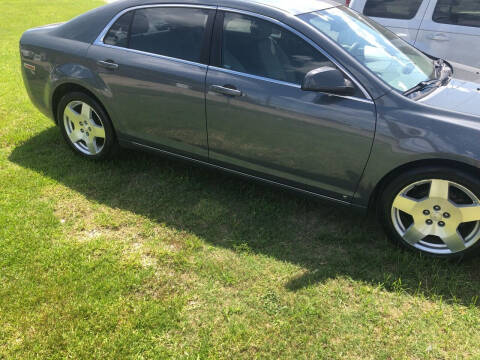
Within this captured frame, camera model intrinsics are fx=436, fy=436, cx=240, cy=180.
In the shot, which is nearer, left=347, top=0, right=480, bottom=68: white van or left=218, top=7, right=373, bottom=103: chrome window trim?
left=218, top=7, right=373, bottom=103: chrome window trim

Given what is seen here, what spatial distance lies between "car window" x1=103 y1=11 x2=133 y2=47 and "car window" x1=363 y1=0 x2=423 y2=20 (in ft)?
12.0

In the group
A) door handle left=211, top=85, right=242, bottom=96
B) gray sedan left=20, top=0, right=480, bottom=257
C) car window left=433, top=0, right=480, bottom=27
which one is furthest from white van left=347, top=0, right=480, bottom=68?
door handle left=211, top=85, right=242, bottom=96

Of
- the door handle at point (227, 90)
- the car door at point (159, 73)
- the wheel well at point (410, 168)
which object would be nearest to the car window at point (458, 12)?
the wheel well at point (410, 168)

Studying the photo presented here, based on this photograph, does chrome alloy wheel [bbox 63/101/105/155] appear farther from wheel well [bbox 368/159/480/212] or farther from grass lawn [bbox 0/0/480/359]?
wheel well [bbox 368/159/480/212]

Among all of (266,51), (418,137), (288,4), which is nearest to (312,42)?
(266,51)

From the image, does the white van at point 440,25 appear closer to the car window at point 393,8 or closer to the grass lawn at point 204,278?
the car window at point 393,8

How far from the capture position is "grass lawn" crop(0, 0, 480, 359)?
2500mm

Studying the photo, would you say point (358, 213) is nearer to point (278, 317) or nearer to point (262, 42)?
point (278, 317)

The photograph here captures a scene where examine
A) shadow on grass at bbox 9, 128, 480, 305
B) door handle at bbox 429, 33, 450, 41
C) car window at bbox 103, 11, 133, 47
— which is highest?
car window at bbox 103, 11, 133, 47

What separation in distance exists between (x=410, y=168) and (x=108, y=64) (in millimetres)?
2658

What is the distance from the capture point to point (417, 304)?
277cm

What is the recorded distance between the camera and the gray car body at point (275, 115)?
9.43 feet

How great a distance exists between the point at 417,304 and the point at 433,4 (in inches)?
169

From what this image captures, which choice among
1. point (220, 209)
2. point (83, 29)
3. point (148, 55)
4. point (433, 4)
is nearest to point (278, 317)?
point (220, 209)
